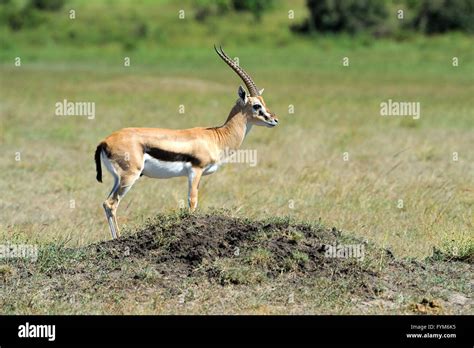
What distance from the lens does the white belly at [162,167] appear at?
938cm

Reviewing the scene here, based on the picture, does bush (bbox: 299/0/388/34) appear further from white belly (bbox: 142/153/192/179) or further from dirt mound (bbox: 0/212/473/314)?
dirt mound (bbox: 0/212/473/314)

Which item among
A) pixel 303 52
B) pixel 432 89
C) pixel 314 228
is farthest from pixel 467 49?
pixel 314 228

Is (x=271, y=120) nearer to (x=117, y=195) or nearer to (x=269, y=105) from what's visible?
(x=117, y=195)

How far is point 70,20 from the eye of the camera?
4716 centimetres

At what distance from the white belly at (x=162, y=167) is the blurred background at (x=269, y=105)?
3.74ft

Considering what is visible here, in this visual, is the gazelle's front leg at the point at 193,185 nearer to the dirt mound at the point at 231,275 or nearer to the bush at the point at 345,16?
the dirt mound at the point at 231,275

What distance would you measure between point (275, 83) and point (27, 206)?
19.0 metres

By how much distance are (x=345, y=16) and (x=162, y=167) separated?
37817mm

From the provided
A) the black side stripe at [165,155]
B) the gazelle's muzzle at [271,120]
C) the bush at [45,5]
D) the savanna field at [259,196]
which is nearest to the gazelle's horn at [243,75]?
the gazelle's muzzle at [271,120]

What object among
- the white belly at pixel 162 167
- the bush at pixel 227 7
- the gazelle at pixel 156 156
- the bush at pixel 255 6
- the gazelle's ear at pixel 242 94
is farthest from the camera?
the bush at pixel 255 6

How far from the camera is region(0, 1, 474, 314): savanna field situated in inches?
306

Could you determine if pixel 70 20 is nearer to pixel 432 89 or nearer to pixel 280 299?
pixel 432 89

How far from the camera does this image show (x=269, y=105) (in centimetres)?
2506

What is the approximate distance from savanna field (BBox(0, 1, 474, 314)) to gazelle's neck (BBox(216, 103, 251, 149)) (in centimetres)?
80
